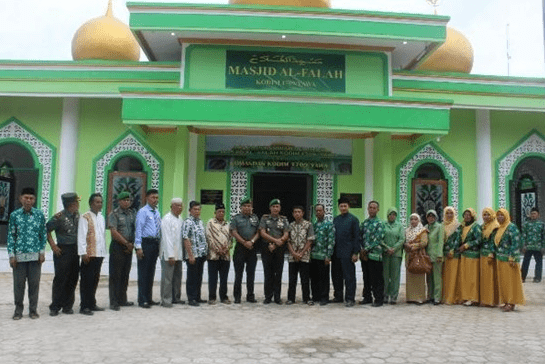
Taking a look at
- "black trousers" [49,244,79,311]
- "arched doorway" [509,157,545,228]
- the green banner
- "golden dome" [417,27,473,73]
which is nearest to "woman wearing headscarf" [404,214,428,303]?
the green banner

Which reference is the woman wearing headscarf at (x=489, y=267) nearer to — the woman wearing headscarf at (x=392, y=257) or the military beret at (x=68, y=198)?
the woman wearing headscarf at (x=392, y=257)

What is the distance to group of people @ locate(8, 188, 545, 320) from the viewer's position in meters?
6.51

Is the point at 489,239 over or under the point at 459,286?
over

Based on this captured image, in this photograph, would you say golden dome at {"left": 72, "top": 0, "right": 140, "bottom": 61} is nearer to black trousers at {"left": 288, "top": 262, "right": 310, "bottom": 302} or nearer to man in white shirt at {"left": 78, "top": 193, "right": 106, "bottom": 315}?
man in white shirt at {"left": 78, "top": 193, "right": 106, "bottom": 315}

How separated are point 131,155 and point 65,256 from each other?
479cm

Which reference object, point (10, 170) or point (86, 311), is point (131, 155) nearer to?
point (10, 170)

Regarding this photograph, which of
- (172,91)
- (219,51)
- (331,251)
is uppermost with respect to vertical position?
(219,51)

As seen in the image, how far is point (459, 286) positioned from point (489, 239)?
2.54 feet

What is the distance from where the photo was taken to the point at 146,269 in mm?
6496

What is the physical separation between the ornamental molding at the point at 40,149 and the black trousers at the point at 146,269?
4.78 meters

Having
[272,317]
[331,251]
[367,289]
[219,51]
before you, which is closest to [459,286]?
[367,289]

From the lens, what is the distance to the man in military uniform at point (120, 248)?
634 centimetres

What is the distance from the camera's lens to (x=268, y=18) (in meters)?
9.76

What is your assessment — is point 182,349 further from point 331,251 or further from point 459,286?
point 459,286
